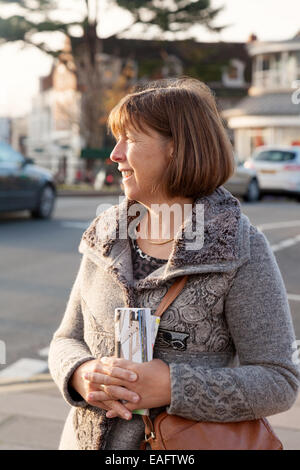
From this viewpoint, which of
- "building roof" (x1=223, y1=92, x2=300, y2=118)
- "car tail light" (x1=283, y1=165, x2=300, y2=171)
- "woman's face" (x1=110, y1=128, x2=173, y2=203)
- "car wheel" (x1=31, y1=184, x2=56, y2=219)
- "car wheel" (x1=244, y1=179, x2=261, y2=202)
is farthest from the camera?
"building roof" (x1=223, y1=92, x2=300, y2=118)

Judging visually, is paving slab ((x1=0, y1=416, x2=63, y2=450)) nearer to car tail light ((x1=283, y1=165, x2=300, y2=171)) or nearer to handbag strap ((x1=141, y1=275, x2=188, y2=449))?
handbag strap ((x1=141, y1=275, x2=188, y2=449))

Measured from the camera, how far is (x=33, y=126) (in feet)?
215

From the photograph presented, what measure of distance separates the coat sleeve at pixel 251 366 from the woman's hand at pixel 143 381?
0.9 inches

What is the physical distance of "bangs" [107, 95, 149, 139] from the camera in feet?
6.05

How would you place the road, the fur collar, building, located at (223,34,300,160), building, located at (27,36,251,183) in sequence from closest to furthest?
the fur collar < the road < building, located at (27,36,251,183) < building, located at (223,34,300,160)

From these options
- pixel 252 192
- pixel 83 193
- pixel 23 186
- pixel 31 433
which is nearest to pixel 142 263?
pixel 31 433

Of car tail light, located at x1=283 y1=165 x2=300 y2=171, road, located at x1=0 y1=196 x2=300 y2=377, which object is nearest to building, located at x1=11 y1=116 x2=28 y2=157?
car tail light, located at x1=283 y1=165 x2=300 y2=171

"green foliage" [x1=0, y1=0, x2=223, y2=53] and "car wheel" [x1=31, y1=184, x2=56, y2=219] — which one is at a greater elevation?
"green foliage" [x1=0, y1=0, x2=223, y2=53]

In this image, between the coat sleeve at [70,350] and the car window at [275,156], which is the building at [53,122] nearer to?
the car window at [275,156]

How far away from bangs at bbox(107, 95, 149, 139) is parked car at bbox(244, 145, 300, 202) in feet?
62.2

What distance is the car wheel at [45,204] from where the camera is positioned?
13594 millimetres

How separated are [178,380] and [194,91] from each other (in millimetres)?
728

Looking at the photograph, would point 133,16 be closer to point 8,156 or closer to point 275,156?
point 275,156

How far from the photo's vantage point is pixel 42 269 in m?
8.56
